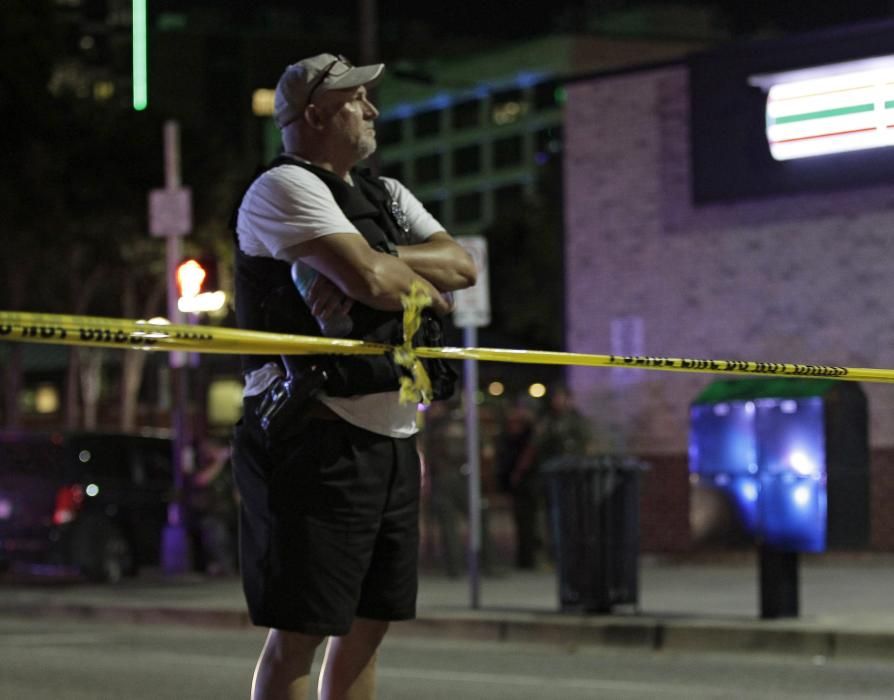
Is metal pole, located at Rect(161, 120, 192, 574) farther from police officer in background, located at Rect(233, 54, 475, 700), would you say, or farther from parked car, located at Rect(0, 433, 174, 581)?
police officer in background, located at Rect(233, 54, 475, 700)

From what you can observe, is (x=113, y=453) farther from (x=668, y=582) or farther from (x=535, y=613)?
(x=535, y=613)

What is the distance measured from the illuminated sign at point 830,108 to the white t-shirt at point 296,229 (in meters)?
13.4

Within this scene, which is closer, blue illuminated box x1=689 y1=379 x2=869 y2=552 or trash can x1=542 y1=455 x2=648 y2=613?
blue illuminated box x1=689 y1=379 x2=869 y2=552

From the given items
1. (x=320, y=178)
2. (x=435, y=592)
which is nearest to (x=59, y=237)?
(x=435, y=592)

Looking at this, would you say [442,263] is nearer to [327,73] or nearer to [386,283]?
[386,283]

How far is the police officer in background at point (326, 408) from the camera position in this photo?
4.48 meters

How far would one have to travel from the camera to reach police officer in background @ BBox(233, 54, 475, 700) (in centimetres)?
448

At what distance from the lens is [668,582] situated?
15648mm

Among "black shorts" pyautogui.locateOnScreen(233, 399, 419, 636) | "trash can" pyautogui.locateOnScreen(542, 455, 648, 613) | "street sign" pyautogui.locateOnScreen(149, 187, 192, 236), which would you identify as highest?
"street sign" pyautogui.locateOnScreen(149, 187, 192, 236)

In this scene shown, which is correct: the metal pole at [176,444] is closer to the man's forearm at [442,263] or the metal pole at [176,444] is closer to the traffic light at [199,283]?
the traffic light at [199,283]

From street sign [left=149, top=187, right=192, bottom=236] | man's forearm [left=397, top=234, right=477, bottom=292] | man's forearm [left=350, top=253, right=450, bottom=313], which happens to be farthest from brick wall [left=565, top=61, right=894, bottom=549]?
man's forearm [left=350, top=253, right=450, bottom=313]

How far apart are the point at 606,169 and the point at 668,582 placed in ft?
17.9

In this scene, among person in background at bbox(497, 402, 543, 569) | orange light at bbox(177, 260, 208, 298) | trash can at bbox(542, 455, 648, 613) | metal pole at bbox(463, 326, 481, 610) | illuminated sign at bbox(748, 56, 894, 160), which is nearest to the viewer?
trash can at bbox(542, 455, 648, 613)

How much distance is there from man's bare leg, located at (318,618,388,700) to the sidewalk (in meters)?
6.50
